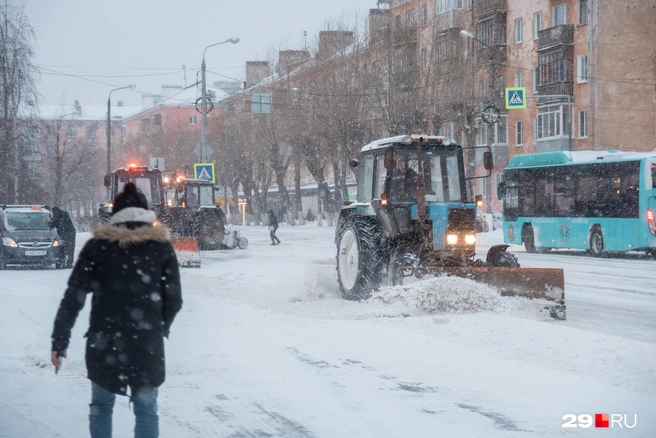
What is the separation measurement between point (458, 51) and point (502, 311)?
33.1m

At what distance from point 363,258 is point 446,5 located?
36.2 metres

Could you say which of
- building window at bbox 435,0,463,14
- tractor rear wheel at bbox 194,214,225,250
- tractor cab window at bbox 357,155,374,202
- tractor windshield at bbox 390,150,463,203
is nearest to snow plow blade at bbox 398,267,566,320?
tractor windshield at bbox 390,150,463,203

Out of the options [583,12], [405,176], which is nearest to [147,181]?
[405,176]

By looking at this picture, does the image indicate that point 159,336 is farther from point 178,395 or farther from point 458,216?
point 458,216

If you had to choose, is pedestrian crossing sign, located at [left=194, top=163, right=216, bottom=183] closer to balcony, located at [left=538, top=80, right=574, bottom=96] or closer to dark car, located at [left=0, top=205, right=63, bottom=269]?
dark car, located at [left=0, top=205, right=63, bottom=269]

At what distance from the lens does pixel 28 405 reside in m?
7.21

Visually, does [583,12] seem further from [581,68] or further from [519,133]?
[519,133]

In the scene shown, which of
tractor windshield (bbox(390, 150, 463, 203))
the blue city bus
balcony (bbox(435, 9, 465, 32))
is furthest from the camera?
balcony (bbox(435, 9, 465, 32))

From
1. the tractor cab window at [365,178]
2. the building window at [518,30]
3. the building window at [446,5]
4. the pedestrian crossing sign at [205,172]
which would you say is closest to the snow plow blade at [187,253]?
the tractor cab window at [365,178]

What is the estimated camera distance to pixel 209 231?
32594 millimetres

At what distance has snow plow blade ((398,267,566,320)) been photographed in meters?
12.0

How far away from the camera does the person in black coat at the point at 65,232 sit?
955 inches

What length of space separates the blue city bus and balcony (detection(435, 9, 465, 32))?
49.6ft

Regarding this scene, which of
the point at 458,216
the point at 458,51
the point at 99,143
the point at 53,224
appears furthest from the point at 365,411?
the point at 99,143
